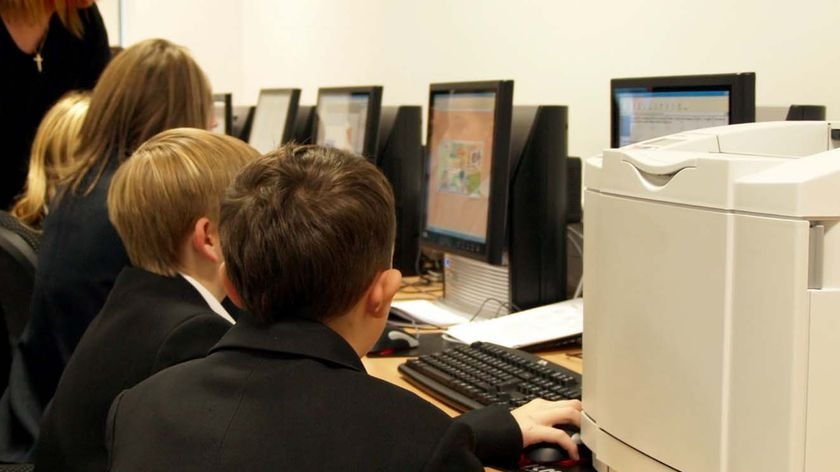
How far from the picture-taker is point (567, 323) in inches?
80.5

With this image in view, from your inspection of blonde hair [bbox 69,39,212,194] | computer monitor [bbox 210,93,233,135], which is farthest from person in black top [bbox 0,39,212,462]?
computer monitor [bbox 210,93,233,135]

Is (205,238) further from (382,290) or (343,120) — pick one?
(343,120)

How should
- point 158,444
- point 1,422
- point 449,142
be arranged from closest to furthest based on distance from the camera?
point 158,444 → point 1,422 → point 449,142

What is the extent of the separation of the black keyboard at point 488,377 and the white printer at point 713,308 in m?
0.31

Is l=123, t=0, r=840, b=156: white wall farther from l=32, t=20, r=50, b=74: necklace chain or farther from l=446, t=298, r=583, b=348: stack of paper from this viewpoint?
l=32, t=20, r=50, b=74: necklace chain

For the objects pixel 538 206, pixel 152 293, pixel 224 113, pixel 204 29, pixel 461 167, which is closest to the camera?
pixel 152 293

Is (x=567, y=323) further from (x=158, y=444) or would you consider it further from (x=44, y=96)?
(x=44, y=96)

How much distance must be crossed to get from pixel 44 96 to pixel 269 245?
1.96 m

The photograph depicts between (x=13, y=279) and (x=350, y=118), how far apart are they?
104 centimetres

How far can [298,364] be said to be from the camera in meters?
1.07

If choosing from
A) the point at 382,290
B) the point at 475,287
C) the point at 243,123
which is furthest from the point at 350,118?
the point at 382,290

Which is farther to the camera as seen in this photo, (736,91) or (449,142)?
(449,142)

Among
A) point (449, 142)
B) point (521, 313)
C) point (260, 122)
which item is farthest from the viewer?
point (260, 122)

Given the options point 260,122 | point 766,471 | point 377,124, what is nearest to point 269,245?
point 766,471
